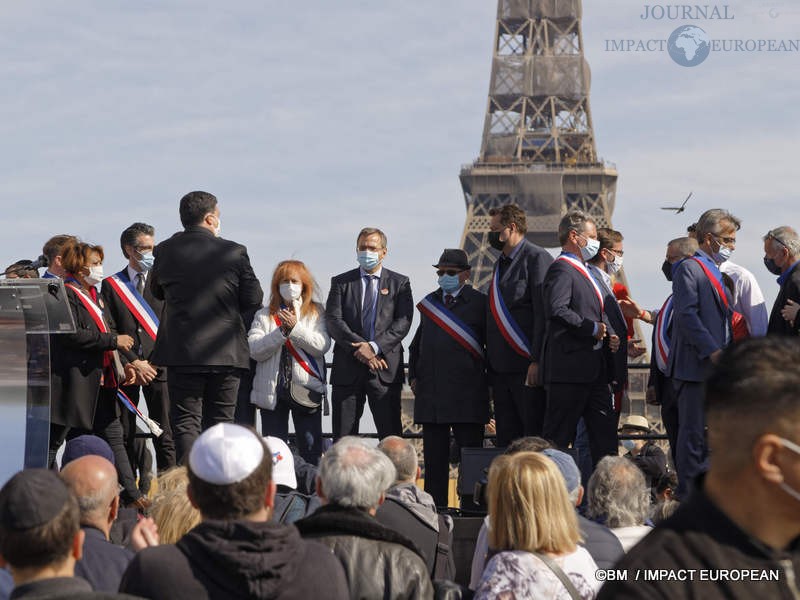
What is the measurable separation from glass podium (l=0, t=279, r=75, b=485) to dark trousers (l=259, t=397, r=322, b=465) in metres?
3.07

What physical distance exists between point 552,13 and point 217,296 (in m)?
62.0

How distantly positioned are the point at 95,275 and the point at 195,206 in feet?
4.33

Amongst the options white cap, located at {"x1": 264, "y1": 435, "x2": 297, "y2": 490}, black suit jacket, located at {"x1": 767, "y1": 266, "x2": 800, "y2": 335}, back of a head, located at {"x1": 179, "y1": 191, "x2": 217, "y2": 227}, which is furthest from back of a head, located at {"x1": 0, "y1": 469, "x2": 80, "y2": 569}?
black suit jacket, located at {"x1": 767, "y1": 266, "x2": 800, "y2": 335}

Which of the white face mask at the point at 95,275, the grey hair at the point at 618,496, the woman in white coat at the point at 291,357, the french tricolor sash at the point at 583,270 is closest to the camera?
the grey hair at the point at 618,496

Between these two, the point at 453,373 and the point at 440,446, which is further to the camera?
the point at 440,446

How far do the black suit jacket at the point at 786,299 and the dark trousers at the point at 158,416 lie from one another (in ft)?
15.7

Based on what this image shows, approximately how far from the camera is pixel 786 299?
9.50 metres

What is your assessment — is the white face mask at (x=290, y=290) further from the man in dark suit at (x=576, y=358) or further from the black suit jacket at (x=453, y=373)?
the man in dark suit at (x=576, y=358)

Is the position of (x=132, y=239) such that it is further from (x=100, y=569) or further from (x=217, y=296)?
(x=100, y=569)

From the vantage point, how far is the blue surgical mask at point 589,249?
Answer: 10.5 meters

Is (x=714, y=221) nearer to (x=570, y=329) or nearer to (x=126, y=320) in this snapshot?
(x=570, y=329)

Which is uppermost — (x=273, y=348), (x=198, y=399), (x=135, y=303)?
(x=135, y=303)

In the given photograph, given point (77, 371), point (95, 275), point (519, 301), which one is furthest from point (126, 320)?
point (519, 301)

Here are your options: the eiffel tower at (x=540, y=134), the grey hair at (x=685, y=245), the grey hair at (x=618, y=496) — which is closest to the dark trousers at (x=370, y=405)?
the grey hair at (x=685, y=245)
